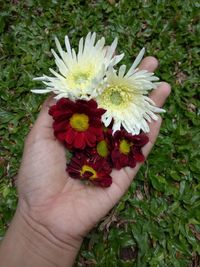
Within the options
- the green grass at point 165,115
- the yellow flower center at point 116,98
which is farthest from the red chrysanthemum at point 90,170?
the green grass at point 165,115

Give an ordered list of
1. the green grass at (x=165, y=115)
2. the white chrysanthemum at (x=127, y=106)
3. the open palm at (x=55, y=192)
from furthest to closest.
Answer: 1. the green grass at (x=165, y=115)
2. the white chrysanthemum at (x=127, y=106)
3. the open palm at (x=55, y=192)

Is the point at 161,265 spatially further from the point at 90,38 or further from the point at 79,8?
the point at 79,8

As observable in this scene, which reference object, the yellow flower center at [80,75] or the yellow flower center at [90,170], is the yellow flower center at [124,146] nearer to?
the yellow flower center at [90,170]

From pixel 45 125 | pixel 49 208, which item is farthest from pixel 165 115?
pixel 49 208

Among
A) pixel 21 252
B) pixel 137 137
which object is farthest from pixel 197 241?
pixel 21 252

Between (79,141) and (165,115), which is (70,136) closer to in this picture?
(79,141)

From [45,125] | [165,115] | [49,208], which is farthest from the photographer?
[165,115]
